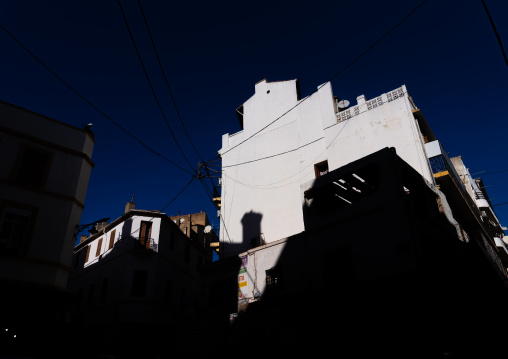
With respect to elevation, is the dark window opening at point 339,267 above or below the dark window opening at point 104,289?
below

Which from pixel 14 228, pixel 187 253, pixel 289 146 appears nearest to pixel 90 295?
pixel 187 253

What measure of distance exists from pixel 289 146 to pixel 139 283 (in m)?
15.3

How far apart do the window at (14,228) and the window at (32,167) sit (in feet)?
4.01

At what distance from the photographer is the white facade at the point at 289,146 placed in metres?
19.8

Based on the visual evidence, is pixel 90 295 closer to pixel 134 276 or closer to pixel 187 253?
pixel 134 276

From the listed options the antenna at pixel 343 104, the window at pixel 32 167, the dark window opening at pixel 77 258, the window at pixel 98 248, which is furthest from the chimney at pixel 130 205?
→ the antenna at pixel 343 104

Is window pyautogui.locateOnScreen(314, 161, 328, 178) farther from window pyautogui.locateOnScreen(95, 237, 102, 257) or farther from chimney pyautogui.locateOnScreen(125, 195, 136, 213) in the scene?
window pyautogui.locateOnScreen(95, 237, 102, 257)

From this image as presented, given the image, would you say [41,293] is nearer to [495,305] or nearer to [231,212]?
[231,212]

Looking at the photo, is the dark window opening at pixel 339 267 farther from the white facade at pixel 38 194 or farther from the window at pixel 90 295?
the window at pixel 90 295

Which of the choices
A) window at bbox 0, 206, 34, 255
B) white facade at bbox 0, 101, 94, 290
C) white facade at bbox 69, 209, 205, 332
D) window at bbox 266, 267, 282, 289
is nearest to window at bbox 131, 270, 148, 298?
white facade at bbox 69, 209, 205, 332

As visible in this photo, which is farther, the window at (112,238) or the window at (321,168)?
the window at (112,238)

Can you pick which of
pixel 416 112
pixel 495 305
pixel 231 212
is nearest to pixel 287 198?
pixel 231 212

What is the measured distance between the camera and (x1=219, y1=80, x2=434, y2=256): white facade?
19.8m

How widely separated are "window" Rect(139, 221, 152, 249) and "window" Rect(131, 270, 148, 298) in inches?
87.1
